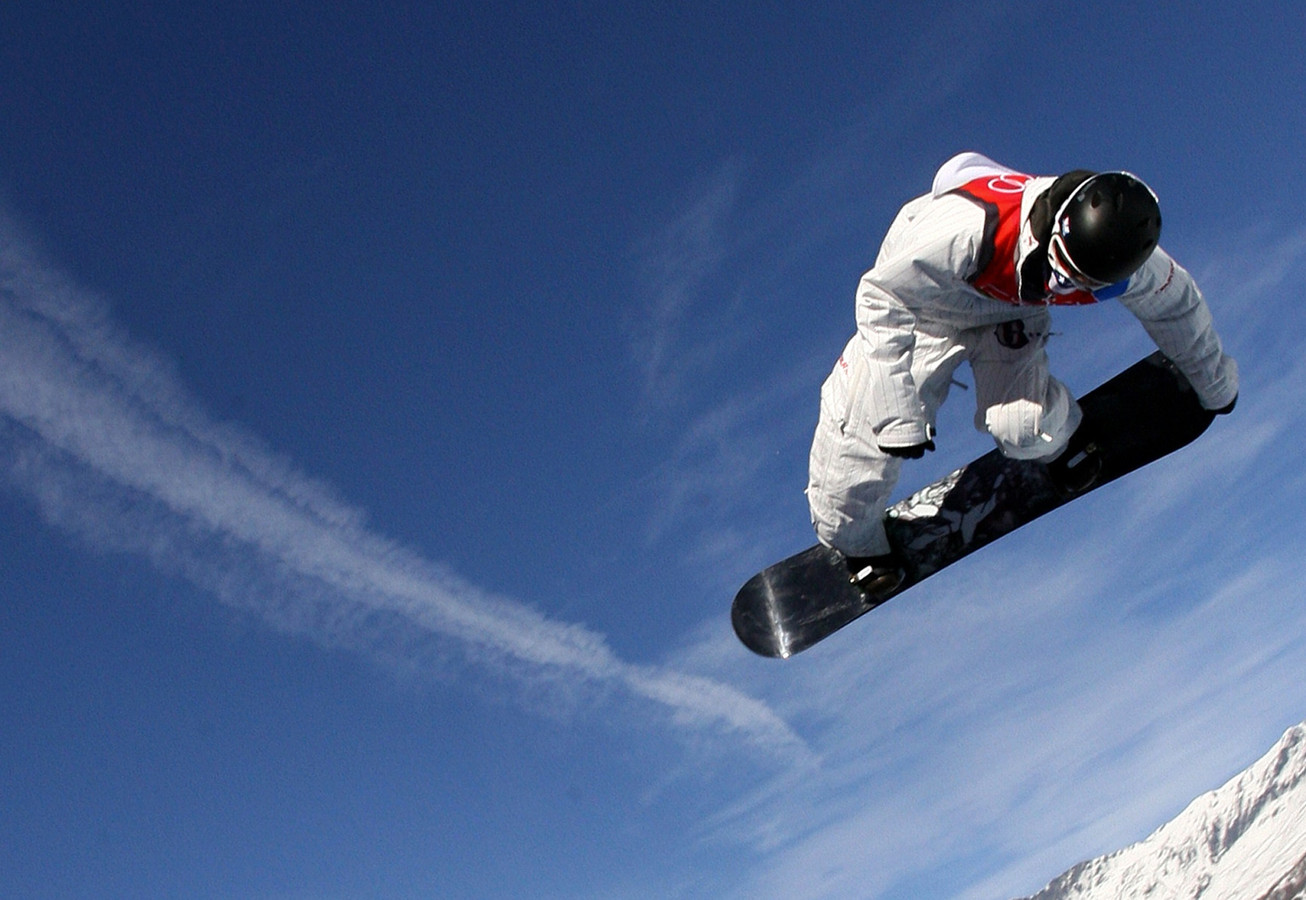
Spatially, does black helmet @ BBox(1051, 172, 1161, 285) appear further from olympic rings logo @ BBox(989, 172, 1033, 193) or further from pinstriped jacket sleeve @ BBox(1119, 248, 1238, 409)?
pinstriped jacket sleeve @ BBox(1119, 248, 1238, 409)

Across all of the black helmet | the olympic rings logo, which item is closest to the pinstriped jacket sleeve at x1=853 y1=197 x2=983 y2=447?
the olympic rings logo

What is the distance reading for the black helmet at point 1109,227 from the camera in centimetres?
541

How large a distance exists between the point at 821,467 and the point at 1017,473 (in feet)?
8.86

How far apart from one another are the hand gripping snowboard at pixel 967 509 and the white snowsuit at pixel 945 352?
2.43 feet

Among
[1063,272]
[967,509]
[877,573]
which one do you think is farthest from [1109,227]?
[877,573]

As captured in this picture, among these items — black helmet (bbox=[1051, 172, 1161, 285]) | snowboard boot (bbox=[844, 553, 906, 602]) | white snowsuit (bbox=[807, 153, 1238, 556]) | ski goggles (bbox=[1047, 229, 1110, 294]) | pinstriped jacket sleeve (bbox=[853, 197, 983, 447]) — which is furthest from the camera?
snowboard boot (bbox=[844, 553, 906, 602])

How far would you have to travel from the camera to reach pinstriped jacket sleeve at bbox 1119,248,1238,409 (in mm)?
6410

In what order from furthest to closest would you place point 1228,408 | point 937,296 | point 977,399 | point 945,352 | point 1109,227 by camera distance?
point 1228,408
point 977,399
point 945,352
point 937,296
point 1109,227

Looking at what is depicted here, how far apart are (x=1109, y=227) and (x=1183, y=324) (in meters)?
1.84

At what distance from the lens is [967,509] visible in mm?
9031

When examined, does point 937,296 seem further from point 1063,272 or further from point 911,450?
point 911,450

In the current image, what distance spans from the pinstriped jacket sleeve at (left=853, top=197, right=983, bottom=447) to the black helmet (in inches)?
26.4

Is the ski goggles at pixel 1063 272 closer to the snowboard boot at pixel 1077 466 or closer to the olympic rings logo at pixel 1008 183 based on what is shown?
the olympic rings logo at pixel 1008 183

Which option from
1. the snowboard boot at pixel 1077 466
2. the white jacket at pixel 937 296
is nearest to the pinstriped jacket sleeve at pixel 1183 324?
the white jacket at pixel 937 296
